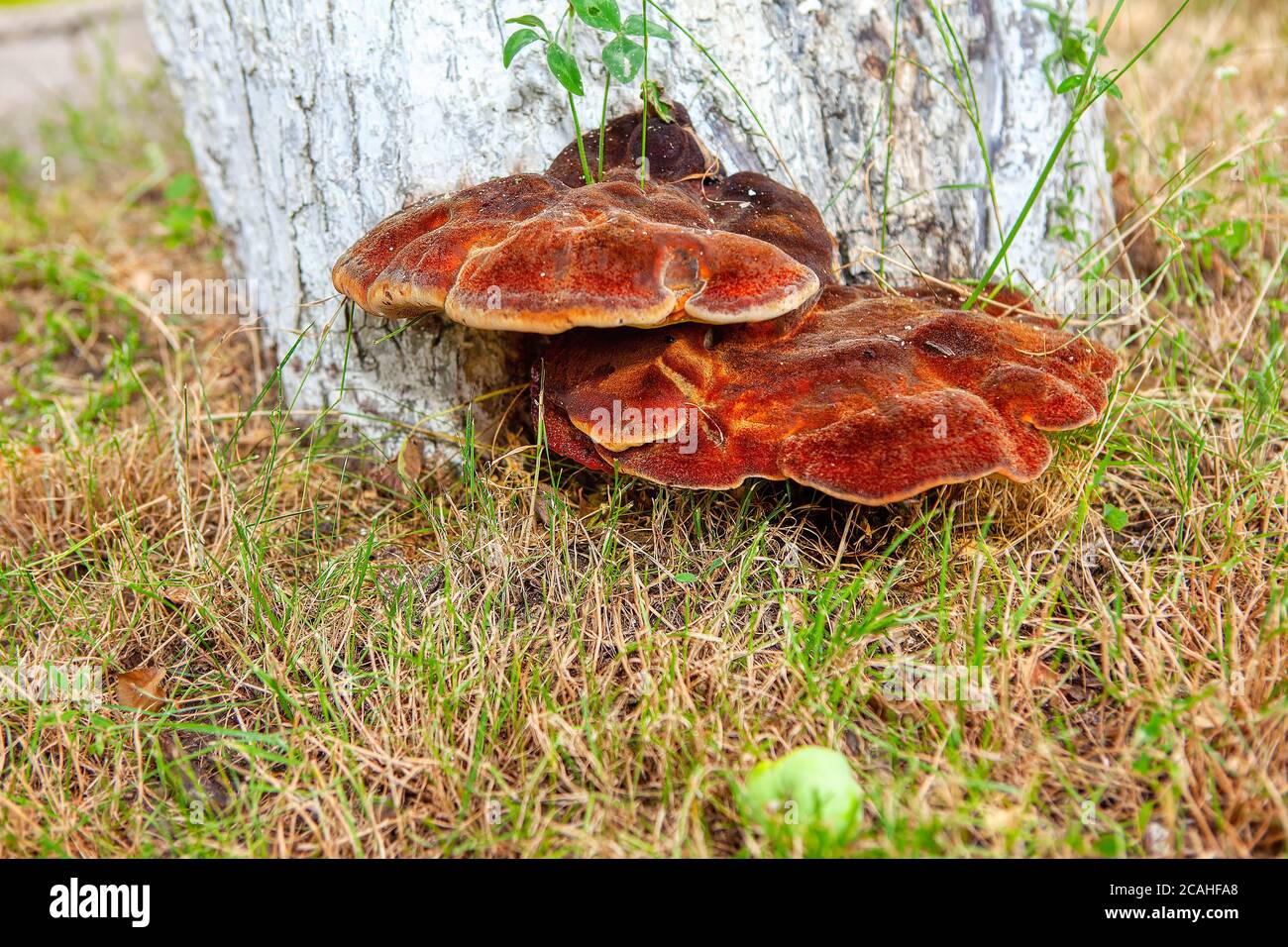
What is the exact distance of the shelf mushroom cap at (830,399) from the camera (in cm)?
228

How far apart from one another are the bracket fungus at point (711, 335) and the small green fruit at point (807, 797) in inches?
27.2

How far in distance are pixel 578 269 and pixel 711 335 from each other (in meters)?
0.57

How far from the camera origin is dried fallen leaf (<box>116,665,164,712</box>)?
8.41ft

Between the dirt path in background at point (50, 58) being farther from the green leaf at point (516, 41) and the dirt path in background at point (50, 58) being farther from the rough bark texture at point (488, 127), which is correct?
the green leaf at point (516, 41)

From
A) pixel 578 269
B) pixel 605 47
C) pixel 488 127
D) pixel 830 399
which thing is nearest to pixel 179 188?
pixel 488 127

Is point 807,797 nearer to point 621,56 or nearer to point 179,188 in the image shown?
point 621,56

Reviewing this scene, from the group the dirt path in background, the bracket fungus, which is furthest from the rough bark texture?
the dirt path in background

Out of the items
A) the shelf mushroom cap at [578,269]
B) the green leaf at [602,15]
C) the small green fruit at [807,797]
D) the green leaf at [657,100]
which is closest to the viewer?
the small green fruit at [807,797]

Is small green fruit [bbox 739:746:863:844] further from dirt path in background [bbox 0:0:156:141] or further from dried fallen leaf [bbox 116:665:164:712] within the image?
dirt path in background [bbox 0:0:156:141]

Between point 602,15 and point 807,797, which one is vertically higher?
point 602,15

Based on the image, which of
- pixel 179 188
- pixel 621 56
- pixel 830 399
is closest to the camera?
pixel 830 399

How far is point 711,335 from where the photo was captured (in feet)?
8.82

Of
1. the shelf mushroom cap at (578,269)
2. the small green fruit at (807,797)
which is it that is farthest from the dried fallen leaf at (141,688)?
the small green fruit at (807,797)
